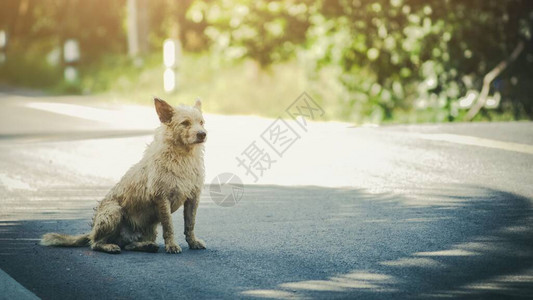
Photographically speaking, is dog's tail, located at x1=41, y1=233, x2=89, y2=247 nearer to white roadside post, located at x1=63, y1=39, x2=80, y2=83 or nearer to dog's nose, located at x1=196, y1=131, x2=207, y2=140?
dog's nose, located at x1=196, y1=131, x2=207, y2=140

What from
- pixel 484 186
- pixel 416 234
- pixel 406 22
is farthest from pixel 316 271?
pixel 406 22

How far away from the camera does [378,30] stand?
1875cm

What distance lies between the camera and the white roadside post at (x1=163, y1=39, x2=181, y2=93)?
23.0m

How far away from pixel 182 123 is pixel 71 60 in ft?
91.4

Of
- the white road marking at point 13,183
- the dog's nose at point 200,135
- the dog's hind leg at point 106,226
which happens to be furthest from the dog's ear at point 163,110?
the white road marking at point 13,183

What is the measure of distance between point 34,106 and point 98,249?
17.5 meters

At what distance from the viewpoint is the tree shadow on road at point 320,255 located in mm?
5652

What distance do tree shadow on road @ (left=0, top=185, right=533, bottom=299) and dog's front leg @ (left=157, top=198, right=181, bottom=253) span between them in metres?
0.13

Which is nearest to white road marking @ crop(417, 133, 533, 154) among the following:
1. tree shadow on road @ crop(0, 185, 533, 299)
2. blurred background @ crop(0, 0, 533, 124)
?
tree shadow on road @ crop(0, 185, 533, 299)

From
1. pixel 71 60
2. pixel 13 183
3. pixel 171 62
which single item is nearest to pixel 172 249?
pixel 13 183

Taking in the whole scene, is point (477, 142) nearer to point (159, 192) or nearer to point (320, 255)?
point (320, 255)

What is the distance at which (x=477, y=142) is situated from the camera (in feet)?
42.3

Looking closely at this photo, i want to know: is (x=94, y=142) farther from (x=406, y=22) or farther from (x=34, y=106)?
(x=34, y=106)

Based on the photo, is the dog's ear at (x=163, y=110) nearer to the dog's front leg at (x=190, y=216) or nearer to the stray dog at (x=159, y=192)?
the stray dog at (x=159, y=192)
